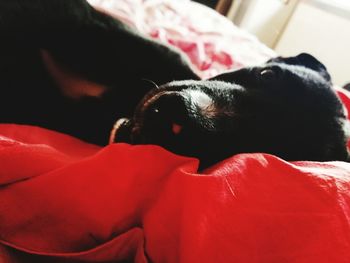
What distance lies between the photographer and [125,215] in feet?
1.36

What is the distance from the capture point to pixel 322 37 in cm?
276

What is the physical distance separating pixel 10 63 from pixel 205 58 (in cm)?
67

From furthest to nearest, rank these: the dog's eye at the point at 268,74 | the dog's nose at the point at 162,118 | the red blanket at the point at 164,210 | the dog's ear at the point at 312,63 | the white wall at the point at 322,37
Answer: the white wall at the point at 322,37
the dog's ear at the point at 312,63
the dog's eye at the point at 268,74
the dog's nose at the point at 162,118
the red blanket at the point at 164,210

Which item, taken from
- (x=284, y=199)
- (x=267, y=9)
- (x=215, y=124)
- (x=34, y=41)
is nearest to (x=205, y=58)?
(x=34, y=41)

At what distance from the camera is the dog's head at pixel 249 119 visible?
488mm

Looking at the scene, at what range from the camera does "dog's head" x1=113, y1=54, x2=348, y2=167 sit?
19.2 inches

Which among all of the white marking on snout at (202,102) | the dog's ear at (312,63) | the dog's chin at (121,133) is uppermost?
the dog's ear at (312,63)

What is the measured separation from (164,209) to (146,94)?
34 centimetres

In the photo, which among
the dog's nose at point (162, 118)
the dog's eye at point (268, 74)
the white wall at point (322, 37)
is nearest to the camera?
the dog's nose at point (162, 118)

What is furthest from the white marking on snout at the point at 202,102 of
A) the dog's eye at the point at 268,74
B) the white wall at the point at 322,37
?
the white wall at the point at 322,37

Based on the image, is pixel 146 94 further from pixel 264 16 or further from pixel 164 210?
pixel 264 16

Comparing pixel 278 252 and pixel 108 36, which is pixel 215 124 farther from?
pixel 108 36

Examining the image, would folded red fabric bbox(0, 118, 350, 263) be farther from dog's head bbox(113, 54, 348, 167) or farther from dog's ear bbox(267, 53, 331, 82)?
dog's ear bbox(267, 53, 331, 82)

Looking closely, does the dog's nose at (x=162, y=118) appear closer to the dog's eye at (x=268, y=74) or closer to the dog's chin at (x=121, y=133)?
the dog's chin at (x=121, y=133)
